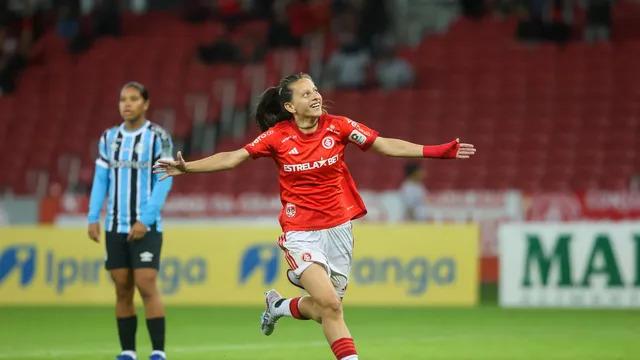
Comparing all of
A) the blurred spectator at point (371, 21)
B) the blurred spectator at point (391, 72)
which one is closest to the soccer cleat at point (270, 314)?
the blurred spectator at point (391, 72)

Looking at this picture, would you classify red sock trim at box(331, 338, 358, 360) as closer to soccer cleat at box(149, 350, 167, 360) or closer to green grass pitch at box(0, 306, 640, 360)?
soccer cleat at box(149, 350, 167, 360)

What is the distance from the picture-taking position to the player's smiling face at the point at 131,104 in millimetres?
9438

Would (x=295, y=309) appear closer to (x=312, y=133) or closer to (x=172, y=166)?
(x=312, y=133)

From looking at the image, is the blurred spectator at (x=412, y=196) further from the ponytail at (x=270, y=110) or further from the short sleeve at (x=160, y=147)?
the ponytail at (x=270, y=110)

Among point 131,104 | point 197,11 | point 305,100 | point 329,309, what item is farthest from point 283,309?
point 197,11

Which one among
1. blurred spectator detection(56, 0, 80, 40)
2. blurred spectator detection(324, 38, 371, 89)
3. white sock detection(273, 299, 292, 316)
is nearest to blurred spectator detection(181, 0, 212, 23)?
blurred spectator detection(56, 0, 80, 40)

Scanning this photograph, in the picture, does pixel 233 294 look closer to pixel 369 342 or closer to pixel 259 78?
pixel 369 342

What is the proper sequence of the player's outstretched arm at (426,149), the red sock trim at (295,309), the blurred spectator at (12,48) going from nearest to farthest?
1. the player's outstretched arm at (426,149)
2. the red sock trim at (295,309)
3. the blurred spectator at (12,48)

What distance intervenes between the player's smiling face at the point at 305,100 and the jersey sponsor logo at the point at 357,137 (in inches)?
10.7

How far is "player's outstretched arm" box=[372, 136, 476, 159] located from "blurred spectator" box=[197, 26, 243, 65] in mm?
17348

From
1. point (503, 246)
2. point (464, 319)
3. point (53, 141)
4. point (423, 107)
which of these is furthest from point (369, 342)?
point (53, 141)

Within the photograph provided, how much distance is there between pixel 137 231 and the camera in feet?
30.5

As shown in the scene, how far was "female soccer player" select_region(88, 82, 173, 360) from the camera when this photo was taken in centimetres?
937

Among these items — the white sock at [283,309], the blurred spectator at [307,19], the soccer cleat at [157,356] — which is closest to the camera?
the white sock at [283,309]
